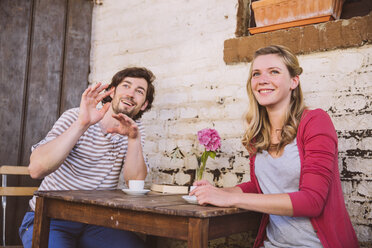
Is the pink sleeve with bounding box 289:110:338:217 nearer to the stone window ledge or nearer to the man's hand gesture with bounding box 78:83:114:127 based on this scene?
the stone window ledge

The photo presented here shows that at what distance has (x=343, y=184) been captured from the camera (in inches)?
83.8

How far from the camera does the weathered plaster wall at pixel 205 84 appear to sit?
2115 millimetres


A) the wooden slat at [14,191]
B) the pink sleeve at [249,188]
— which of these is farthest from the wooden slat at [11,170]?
the pink sleeve at [249,188]

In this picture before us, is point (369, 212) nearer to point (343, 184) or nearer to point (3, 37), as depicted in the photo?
point (343, 184)

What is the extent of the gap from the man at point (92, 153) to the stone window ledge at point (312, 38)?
690 millimetres

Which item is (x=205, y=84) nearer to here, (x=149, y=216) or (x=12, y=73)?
(x=149, y=216)

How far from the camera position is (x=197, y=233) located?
1.38m

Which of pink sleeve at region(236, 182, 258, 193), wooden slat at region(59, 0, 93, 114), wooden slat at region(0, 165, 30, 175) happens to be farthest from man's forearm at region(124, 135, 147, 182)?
wooden slat at region(59, 0, 93, 114)

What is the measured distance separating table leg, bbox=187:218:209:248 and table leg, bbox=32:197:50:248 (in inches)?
34.9

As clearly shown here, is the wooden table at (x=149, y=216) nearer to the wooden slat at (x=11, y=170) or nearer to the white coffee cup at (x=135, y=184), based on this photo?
the white coffee cup at (x=135, y=184)

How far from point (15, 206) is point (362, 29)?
2.85 metres

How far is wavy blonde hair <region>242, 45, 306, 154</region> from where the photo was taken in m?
1.85

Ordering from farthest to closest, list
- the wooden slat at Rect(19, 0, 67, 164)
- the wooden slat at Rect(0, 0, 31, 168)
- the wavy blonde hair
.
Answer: the wooden slat at Rect(19, 0, 67, 164), the wooden slat at Rect(0, 0, 31, 168), the wavy blonde hair

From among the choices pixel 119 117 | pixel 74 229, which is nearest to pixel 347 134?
pixel 119 117
